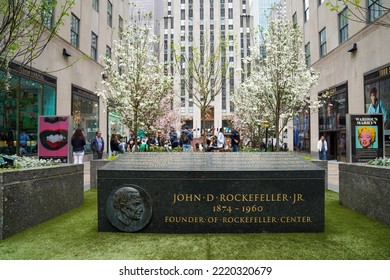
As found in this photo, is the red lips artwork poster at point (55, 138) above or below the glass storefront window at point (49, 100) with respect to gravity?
below

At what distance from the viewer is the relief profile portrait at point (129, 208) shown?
5484mm

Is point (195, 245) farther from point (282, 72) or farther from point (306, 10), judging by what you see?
point (306, 10)

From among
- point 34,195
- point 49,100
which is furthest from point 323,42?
point 34,195

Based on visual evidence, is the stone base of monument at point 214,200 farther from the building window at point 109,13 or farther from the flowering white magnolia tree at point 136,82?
the building window at point 109,13

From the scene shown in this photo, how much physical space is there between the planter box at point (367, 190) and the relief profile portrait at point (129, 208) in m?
4.77

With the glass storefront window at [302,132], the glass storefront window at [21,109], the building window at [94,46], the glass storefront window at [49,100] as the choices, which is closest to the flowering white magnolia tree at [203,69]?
the glass storefront window at [49,100]

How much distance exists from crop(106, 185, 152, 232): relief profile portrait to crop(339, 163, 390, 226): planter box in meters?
4.77

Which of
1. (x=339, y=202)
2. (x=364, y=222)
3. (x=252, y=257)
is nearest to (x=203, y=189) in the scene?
(x=252, y=257)

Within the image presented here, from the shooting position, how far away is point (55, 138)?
42.9 ft

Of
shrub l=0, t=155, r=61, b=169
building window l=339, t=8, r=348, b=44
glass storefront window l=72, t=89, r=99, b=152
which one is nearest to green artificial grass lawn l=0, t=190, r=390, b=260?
shrub l=0, t=155, r=61, b=169

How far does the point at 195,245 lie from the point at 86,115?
24094mm

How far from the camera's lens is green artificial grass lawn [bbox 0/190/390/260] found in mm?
4535

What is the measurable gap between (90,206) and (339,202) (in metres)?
6.96

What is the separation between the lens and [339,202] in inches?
338
